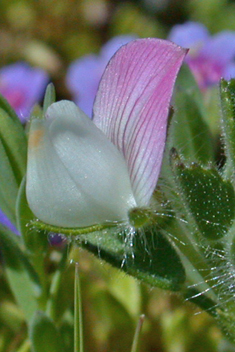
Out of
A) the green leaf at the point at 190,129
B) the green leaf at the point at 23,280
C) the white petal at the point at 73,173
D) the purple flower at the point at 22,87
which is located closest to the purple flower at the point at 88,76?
the purple flower at the point at 22,87

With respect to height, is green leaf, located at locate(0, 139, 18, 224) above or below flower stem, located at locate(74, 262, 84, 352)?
above

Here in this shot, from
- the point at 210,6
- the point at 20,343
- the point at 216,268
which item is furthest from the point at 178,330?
the point at 210,6

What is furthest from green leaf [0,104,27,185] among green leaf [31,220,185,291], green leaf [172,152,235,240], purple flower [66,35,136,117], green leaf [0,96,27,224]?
purple flower [66,35,136,117]

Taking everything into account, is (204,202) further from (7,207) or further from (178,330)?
(178,330)

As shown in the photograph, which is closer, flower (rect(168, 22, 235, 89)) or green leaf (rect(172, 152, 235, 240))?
green leaf (rect(172, 152, 235, 240))

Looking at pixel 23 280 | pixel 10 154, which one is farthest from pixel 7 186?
pixel 23 280

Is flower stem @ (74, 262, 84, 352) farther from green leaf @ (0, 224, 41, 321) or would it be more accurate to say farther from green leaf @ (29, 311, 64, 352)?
green leaf @ (0, 224, 41, 321)

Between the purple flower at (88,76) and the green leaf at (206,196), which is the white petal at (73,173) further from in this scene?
the purple flower at (88,76)
